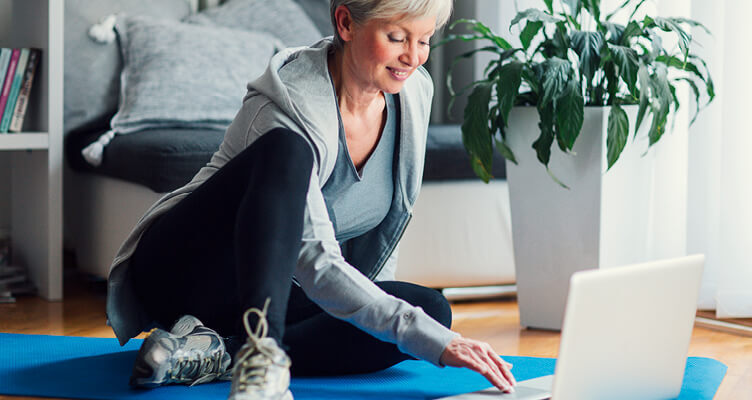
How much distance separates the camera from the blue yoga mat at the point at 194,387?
136cm

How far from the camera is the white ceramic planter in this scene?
190 centimetres

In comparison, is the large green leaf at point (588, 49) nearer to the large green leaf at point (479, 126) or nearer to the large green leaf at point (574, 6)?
the large green leaf at point (574, 6)

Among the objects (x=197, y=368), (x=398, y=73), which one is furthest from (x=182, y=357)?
(x=398, y=73)

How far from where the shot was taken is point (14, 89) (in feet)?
7.29

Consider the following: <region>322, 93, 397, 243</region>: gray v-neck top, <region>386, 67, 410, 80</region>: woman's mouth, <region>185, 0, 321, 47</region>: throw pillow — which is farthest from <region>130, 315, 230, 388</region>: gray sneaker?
<region>185, 0, 321, 47</region>: throw pillow

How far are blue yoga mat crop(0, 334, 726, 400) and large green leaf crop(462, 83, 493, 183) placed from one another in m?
0.46

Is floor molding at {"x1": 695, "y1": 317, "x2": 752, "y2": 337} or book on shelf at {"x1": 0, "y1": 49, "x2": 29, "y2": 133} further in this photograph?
book on shelf at {"x1": 0, "y1": 49, "x2": 29, "y2": 133}

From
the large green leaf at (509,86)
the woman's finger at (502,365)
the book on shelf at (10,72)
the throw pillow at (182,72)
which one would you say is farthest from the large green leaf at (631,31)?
the book on shelf at (10,72)

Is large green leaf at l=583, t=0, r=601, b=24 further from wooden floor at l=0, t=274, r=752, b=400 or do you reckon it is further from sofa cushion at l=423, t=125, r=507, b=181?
wooden floor at l=0, t=274, r=752, b=400

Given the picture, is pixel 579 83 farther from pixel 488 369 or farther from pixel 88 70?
pixel 88 70

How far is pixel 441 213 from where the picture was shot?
2270 millimetres

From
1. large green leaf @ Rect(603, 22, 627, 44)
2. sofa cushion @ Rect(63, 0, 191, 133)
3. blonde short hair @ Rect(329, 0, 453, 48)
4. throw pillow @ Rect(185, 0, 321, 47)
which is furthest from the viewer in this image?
throw pillow @ Rect(185, 0, 321, 47)

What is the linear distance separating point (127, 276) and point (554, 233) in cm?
93

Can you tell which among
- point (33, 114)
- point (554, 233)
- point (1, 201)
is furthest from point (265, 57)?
point (554, 233)
